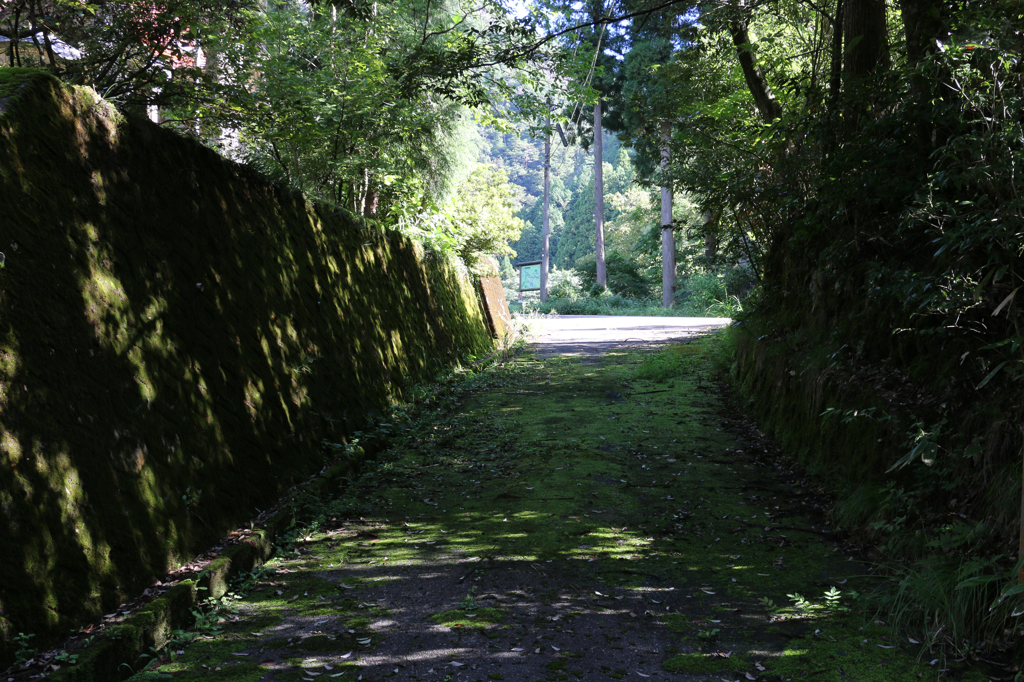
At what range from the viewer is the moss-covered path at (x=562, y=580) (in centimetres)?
306

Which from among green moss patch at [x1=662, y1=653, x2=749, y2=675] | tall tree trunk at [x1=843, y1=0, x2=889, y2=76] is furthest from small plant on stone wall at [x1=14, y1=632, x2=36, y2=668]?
tall tree trunk at [x1=843, y1=0, x2=889, y2=76]

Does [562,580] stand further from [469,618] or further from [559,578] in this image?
[469,618]

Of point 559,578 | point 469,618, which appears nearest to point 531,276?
point 559,578

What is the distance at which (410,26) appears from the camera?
49.3 feet

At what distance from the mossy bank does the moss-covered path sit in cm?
58

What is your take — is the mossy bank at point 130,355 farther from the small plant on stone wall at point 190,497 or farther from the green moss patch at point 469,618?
the green moss patch at point 469,618

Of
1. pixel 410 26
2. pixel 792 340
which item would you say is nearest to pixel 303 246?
pixel 792 340

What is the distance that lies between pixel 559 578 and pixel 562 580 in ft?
0.10

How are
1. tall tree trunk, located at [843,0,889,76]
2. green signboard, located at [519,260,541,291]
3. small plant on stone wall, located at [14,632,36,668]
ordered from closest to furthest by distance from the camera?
small plant on stone wall, located at [14,632,36,668] < tall tree trunk, located at [843,0,889,76] < green signboard, located at [519,260,541,291]

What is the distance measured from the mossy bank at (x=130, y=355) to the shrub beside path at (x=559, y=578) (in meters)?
0.55

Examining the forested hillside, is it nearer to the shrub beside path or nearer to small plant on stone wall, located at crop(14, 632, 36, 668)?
the shrub beside path

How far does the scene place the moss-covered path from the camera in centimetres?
306

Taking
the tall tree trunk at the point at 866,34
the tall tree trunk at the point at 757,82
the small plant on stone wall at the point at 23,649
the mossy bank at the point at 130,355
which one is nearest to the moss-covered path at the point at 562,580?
the small plant on stone wall at the point at 23,649

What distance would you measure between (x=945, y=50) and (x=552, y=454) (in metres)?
4.52
